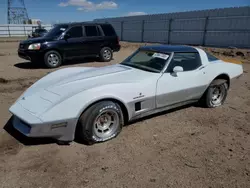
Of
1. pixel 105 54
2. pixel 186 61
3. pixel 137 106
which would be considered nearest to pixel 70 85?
pixel 137 106

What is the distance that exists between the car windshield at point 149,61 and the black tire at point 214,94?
134 cm

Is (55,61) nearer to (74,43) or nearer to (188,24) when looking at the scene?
(74,43)

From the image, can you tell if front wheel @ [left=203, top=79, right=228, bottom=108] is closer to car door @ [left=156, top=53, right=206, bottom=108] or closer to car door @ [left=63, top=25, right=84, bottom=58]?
car door @ [left=156, top=53, right=206, bottom=108]

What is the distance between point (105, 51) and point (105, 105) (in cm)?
825

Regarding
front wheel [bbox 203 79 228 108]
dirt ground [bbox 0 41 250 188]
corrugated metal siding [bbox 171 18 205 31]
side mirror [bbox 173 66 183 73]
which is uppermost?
corrugated metal siding [bbox 171 18 205 31]

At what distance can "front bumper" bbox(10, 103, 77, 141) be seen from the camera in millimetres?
2902

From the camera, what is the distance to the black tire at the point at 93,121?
10.3ft

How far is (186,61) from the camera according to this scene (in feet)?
14.6

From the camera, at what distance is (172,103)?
4168 millimetres

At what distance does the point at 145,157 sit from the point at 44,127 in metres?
1.43

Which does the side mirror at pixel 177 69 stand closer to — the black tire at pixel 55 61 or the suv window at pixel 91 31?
the black tire at pixel 55 61

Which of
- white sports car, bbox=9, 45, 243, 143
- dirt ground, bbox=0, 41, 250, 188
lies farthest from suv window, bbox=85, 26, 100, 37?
dirt ground, bbox=0, 41, 250, 188

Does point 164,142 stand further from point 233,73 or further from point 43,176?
point 233,73

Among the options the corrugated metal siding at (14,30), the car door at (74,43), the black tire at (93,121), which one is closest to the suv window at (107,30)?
the car door at (74,43)
